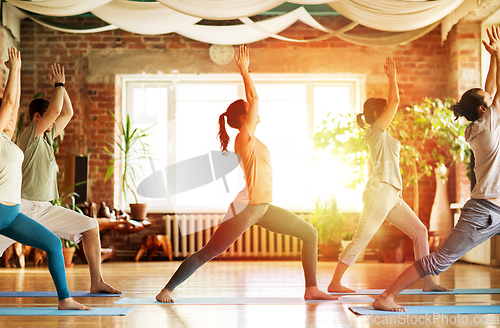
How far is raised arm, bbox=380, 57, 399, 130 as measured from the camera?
2.98 metres

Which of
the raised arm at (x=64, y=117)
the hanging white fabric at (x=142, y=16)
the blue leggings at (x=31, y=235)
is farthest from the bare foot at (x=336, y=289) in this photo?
the hanging white fabric at (x=142, y=16)

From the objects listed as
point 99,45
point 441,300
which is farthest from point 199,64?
point 441,300

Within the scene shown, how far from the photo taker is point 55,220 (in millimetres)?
3072

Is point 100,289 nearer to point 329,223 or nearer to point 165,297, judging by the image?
point 165,297

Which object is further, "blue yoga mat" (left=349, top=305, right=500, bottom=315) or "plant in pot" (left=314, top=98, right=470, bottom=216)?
"plant in pot" (left=314, top=98, right=470, bottom=216)

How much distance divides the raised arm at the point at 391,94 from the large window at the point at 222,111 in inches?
142

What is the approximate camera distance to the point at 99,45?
22.0 feet

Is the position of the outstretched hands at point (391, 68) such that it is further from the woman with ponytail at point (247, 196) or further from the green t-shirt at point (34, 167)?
the green t-shirt at point (34, 167)

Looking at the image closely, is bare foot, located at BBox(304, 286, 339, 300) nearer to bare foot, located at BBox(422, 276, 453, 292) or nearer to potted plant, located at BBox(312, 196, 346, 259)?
bare foot, located at BBox(422, 276, 453, 292)

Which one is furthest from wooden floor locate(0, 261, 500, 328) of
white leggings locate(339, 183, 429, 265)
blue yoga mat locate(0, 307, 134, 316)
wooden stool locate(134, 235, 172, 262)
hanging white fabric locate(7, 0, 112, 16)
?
hanging white fabric locate(7, 0, 112, 16)

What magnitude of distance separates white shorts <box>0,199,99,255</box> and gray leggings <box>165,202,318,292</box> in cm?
72

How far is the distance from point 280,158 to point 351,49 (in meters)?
1.75

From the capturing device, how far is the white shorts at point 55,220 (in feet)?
9.78

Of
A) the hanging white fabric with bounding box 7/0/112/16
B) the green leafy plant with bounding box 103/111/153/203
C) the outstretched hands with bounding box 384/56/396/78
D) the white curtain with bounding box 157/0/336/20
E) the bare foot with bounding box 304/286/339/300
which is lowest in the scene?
the bare foot with bounding box 304/286/339/300
